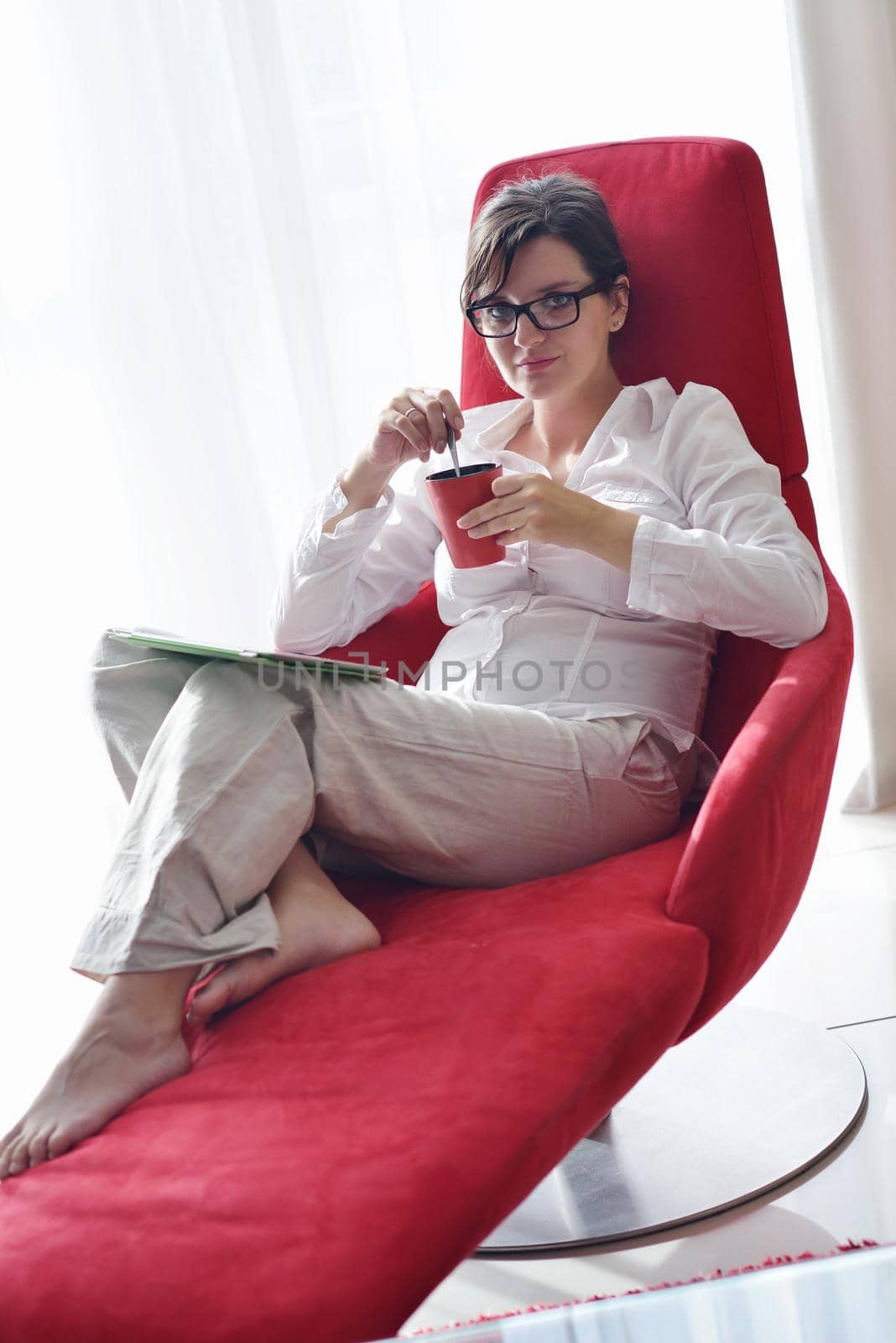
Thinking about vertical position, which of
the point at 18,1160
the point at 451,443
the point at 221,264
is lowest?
the point at 18,1160

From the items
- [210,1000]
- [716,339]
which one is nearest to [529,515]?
[716,339]

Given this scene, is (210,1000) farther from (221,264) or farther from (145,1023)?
(221,264)

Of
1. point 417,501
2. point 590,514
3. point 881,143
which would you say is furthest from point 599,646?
point 881,143

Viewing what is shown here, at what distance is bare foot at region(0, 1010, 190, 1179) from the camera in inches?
35.9

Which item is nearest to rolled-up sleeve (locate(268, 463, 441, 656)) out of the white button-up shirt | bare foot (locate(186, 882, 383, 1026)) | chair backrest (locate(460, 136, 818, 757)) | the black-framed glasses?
the white button-up shirt

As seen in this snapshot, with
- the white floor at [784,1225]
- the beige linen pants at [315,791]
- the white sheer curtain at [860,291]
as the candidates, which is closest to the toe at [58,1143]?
the beige linen pants at [315,791]

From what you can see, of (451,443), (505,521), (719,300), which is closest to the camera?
(505,521)

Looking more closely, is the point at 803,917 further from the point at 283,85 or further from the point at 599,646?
the point at 283,85

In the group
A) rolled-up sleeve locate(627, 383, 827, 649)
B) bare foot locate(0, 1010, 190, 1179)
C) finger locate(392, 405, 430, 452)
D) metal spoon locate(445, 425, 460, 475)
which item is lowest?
bare foot locate(0, 1010, 190, 1179)

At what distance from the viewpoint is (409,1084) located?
854 millimetres

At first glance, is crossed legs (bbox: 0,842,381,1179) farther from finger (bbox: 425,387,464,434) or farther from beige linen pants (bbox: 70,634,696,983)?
finger (bbox: 425,387,464,434)

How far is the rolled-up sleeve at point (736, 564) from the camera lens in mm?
1214

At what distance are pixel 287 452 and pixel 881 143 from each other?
3.60 ft

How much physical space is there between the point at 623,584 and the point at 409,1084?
0.69 meters
